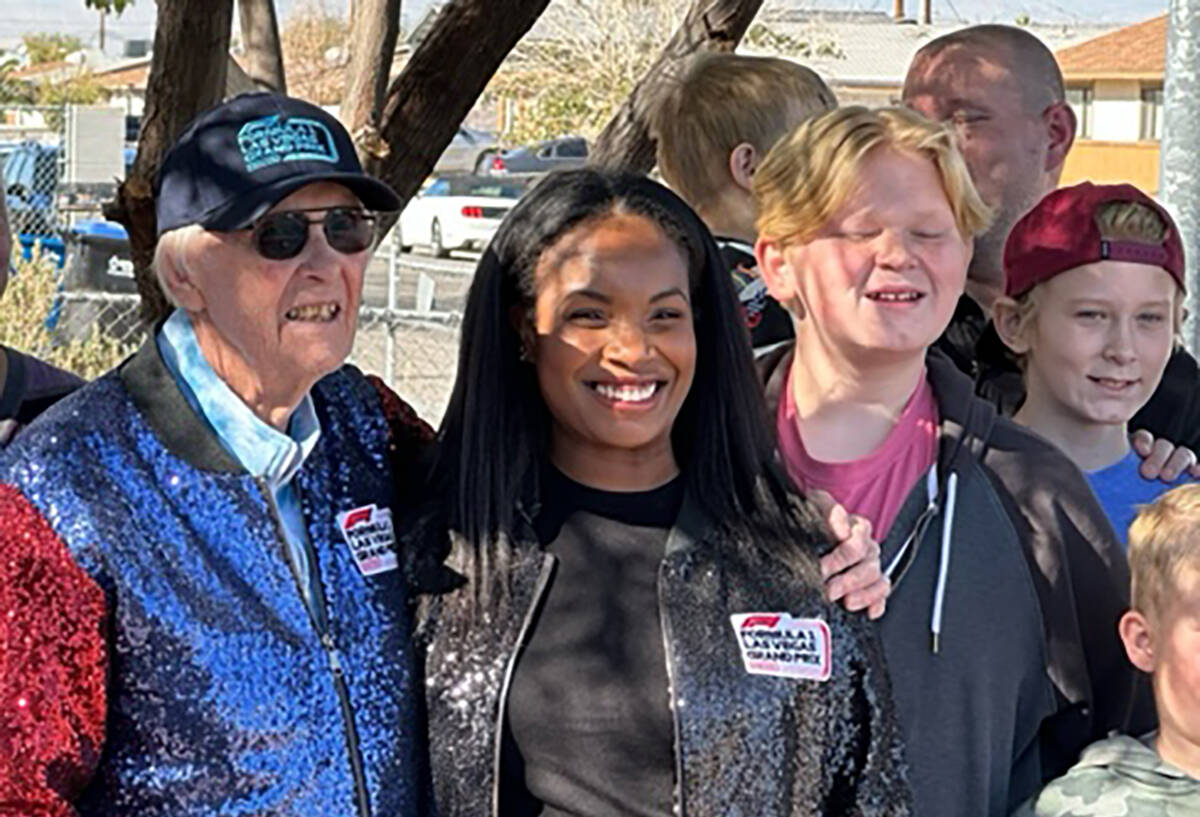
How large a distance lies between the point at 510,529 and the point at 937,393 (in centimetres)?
85

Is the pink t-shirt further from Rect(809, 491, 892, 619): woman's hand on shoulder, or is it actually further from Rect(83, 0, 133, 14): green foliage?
Rect(83, 0, 133, 14): green foliage

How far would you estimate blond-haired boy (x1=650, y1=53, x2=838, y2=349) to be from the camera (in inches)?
171

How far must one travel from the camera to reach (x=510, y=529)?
3178 millimetres

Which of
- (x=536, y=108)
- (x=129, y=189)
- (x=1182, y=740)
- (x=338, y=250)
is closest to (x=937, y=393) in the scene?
(x=1182, y=740)

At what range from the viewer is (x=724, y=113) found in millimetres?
4457

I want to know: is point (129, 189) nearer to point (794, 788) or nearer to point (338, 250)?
point (338, 250)

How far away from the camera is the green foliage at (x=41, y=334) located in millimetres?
11336

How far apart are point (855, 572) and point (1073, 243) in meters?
1.22

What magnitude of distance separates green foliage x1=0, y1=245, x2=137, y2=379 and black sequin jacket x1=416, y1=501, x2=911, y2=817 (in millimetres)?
8574

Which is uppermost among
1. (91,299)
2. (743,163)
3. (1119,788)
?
(743,163)

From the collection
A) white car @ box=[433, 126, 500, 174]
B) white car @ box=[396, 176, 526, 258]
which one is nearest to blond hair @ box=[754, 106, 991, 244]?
white car @ box=[396, 176, 526, 258]

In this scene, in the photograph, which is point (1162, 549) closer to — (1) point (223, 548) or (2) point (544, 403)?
(2) point (544, 403)

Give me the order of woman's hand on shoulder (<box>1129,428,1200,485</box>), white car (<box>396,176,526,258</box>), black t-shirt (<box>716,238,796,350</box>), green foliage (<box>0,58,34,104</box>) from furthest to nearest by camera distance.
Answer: green foliage (<box>0,58,34,104</box>) → white car (<box>396,176,526,258</box>) → black t-shirt (<box>716,238,796,350</box>) → woman's hand on shoulder (<box>1129,428,1200,485</box>)

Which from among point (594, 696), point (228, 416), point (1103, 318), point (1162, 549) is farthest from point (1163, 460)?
point (228, 416)
